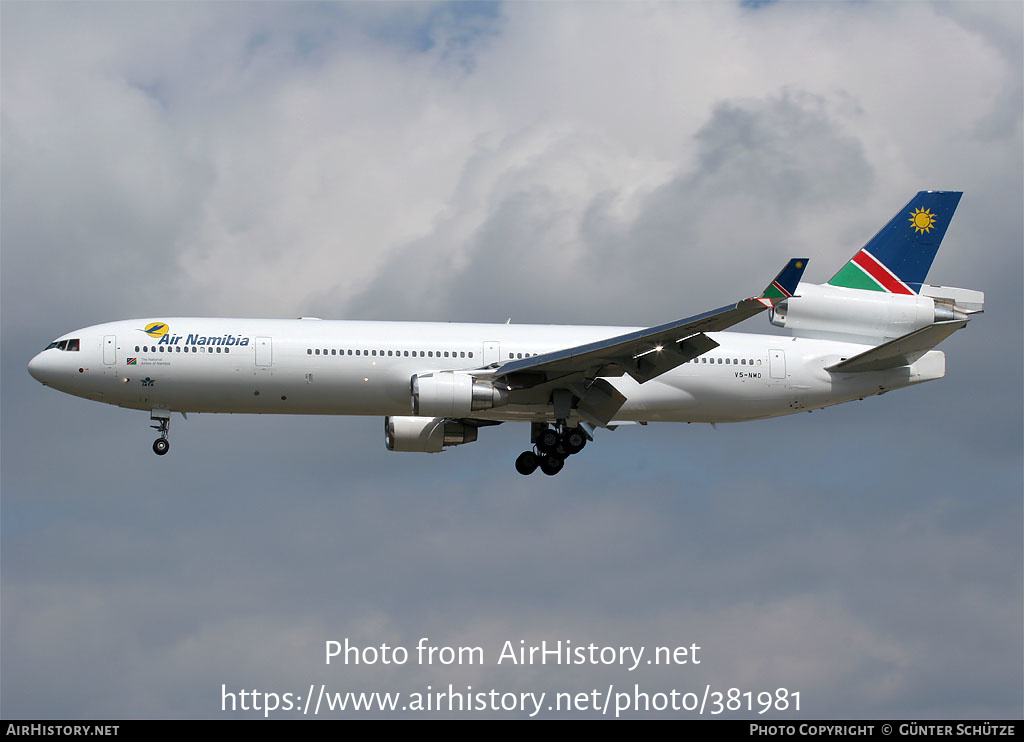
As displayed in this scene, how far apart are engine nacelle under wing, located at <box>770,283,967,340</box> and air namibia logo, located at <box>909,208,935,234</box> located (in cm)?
347

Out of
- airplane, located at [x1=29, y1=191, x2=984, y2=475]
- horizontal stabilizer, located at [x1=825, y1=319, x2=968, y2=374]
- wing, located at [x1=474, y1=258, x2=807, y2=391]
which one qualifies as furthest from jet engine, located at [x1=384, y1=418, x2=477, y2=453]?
horizontal stabilizer, located at [x1=825, y1=319, x2=968, y2=374]

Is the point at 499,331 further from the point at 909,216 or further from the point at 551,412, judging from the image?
the point at 909,216

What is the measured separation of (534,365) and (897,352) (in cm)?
1267

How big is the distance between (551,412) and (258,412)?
32.2 feet

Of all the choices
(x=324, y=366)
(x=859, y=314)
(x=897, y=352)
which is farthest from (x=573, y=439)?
(x=897, y=352)

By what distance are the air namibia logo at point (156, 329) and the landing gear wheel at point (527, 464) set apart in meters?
13.0

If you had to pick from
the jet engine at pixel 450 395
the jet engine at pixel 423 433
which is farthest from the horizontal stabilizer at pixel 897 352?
the jet engine at pixel 423 433

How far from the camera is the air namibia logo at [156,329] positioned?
45281mm

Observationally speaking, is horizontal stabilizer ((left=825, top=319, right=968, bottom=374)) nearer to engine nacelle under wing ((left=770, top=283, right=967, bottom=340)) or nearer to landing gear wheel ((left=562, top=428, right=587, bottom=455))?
engine nacelle under wing ((left=770, top=283, right=967, bottom=340))

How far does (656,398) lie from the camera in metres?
48.0

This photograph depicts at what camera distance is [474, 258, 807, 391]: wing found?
4184cm

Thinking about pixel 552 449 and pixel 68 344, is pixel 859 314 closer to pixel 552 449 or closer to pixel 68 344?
pixel 552 449

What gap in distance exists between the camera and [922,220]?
52094 mm

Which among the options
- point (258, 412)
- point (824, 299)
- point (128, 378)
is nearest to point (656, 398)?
point (824, 299)
